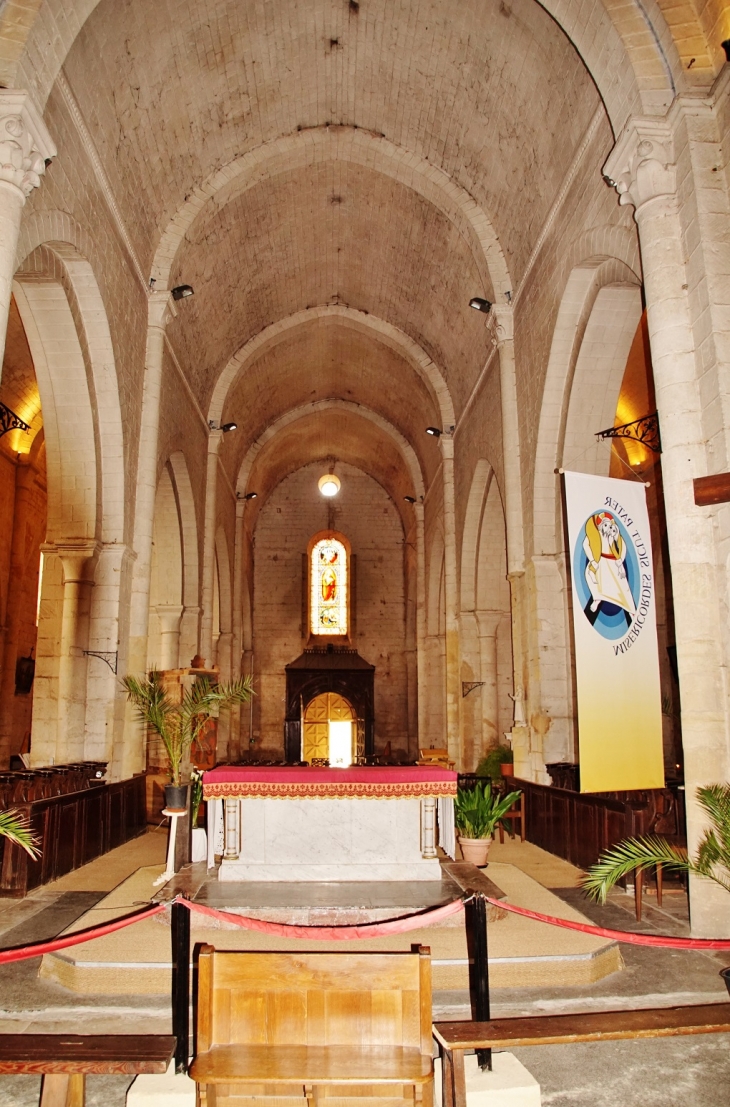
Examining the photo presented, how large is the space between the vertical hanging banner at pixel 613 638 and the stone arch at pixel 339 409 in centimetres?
1538

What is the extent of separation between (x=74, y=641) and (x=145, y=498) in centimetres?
236

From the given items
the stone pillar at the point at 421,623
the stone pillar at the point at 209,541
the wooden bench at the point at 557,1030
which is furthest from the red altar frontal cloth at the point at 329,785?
the stone pillar at the point at 421,623

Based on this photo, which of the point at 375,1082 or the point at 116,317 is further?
the point at 116,317

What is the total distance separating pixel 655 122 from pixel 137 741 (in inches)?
380

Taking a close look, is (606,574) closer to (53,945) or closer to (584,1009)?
(584,1009)

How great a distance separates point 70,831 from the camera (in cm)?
845

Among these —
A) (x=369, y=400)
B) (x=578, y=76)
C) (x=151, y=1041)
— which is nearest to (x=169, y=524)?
(x=369, y=400)

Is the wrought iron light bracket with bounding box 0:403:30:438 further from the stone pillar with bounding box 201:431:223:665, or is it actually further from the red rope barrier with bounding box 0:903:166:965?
the red rope barrier with bounding box 0:903:166:965

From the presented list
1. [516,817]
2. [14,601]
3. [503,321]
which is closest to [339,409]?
[14,601]

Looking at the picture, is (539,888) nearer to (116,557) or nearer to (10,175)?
(116,557)

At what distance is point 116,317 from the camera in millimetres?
10414

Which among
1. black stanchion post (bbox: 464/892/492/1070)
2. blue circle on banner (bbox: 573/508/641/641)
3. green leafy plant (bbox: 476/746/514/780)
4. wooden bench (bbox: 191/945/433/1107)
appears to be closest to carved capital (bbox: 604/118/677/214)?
blue circle on banner (bbox: 573/508/641/641)

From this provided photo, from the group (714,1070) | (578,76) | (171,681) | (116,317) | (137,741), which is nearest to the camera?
(714,1070)

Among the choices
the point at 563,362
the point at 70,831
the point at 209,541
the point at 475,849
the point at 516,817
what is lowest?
the point at 516,817
